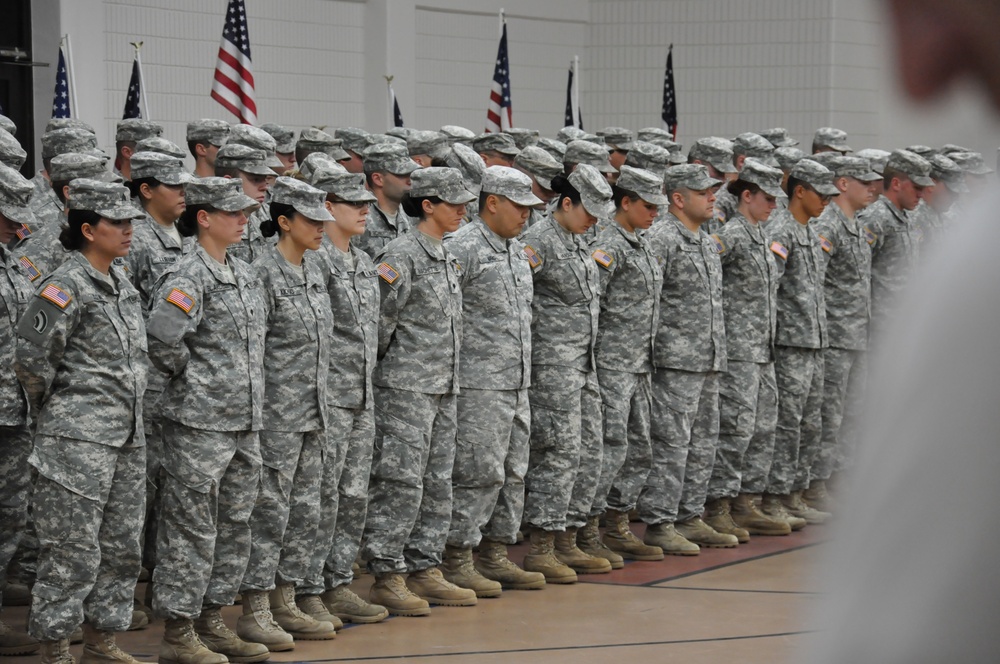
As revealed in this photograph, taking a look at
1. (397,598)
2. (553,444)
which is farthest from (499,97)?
(397,598)

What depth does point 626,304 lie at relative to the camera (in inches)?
287

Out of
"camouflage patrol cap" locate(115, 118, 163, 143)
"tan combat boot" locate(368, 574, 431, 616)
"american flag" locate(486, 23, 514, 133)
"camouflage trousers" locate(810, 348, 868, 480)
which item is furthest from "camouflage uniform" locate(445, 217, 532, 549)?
"american flag" locate(486, 23, 514, 133)

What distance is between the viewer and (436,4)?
13.5 meters

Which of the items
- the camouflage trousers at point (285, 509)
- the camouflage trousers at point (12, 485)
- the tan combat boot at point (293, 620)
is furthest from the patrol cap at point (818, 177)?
the camouflage trousers at point (12, 485)

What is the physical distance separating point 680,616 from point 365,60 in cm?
794

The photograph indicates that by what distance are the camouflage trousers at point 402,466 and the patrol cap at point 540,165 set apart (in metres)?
1.60

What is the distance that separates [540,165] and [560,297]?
807 mm

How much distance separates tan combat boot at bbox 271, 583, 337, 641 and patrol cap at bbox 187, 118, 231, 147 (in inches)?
93.4

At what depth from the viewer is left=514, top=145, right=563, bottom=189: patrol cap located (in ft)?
24.2

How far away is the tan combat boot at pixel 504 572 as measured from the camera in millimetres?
6719

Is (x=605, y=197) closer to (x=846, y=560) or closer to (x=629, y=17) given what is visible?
(x=846, y=560)

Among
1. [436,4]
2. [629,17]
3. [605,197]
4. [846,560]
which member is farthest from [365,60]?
[846,560]

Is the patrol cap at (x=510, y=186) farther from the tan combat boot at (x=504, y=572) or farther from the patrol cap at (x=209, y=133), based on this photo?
the tan combat boot at (x=504, y=572)

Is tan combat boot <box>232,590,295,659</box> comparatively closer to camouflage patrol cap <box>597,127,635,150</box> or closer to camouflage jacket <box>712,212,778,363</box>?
camouflage jacket <box>712,212,778,363</box>
